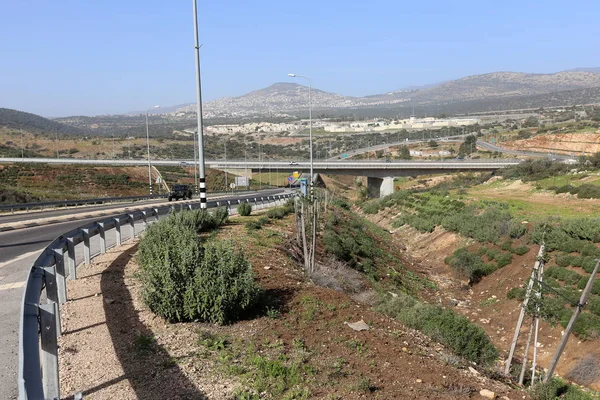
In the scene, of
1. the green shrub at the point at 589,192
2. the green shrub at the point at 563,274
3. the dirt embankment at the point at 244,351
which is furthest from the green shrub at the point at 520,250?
the dirt embankment at the point at 244,351

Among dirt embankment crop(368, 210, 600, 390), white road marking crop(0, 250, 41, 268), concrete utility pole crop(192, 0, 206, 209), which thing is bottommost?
dirt embankment crop(368, 210, 600, 390)

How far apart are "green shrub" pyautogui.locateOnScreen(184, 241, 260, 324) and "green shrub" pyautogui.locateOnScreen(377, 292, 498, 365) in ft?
13.2

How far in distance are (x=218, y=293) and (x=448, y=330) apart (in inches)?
196

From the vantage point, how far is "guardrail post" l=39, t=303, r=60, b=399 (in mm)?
5547

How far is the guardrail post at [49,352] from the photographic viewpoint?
5.55 meters

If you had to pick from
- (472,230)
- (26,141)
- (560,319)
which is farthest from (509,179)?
(26,141)

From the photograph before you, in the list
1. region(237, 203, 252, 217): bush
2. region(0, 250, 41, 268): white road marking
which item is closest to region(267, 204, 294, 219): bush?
region(237, 203, 252, 217): bush

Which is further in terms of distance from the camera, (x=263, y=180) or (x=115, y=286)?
(x=263, y=180)

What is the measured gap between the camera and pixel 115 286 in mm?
10641

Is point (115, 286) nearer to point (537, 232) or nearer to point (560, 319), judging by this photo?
point (560, 319)

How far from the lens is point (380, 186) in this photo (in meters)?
80.1

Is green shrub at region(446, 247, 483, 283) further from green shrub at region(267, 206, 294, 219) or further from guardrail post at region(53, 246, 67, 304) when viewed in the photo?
guardrail post at region(53, 246, 67, 304)

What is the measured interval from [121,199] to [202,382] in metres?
42.0

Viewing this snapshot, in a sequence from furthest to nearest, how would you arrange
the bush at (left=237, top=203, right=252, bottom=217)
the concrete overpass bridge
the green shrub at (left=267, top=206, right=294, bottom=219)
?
the concrete overpass bridge < the bush at (left=237, top=203, right=252, bottom=217) < the green shrub at (left=267, top=206, right=294, bottom=219)
